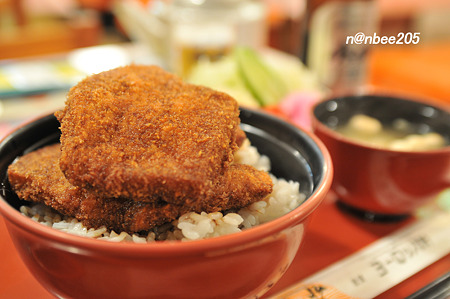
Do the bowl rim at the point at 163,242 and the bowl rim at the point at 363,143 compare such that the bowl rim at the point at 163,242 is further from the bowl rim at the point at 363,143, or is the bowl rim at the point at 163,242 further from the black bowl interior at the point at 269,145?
the bowl rim at the point at 363,143

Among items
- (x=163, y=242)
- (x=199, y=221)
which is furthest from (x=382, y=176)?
(x=163, y=242)

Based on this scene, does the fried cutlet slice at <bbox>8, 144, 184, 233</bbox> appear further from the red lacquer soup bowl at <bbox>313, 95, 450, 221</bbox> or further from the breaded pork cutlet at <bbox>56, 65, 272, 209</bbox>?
the red lacquer soup bowl at <bbox>313, 95, 450, 221</bbox>

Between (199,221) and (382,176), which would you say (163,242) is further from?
(382,176)

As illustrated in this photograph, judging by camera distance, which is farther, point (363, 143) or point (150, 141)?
point (363, 143)

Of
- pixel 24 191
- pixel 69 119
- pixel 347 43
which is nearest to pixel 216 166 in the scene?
pixel 69 119

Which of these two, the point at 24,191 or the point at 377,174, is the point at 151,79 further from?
the point at 377,174

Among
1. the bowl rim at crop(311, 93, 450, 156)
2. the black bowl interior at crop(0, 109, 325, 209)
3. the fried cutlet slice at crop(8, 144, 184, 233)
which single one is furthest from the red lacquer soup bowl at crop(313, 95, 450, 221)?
the fried cutlet slice at crop(8, 144, 184, 233)
